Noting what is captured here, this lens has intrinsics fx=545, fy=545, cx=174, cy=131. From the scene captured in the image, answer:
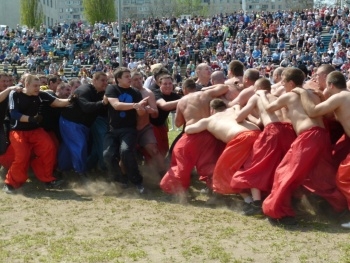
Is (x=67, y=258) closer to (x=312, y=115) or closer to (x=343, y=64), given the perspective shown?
(x=312, y=115)

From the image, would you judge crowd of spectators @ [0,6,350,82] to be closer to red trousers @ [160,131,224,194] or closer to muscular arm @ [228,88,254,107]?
muscular arm @ [228,88,254,107]

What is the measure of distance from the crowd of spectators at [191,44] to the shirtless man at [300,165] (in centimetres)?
1848

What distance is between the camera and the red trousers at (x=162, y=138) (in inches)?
326

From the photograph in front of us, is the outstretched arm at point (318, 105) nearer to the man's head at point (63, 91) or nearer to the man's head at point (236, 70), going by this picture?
the man's head at point (236, 70)

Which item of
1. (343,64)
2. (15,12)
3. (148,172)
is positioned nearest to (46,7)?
(15,12)

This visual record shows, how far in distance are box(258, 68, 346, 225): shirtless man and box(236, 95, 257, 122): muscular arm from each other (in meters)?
0.33

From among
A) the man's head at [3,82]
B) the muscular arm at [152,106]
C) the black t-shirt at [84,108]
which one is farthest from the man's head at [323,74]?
the man's head at [3,82]

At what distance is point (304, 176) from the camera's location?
5879mm

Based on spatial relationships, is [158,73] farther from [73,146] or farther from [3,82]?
[3,82]

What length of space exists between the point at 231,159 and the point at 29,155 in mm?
3003

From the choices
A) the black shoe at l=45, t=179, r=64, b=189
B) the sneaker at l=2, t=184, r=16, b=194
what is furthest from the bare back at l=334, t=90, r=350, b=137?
the sneaker at l=2, t=184, r=16, b=194

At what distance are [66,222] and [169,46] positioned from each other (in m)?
27.4

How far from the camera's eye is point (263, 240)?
531cm

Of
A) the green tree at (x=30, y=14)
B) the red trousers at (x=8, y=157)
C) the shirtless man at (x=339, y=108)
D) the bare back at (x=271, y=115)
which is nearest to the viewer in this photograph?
the shirtless man at (x=339, y=108)
